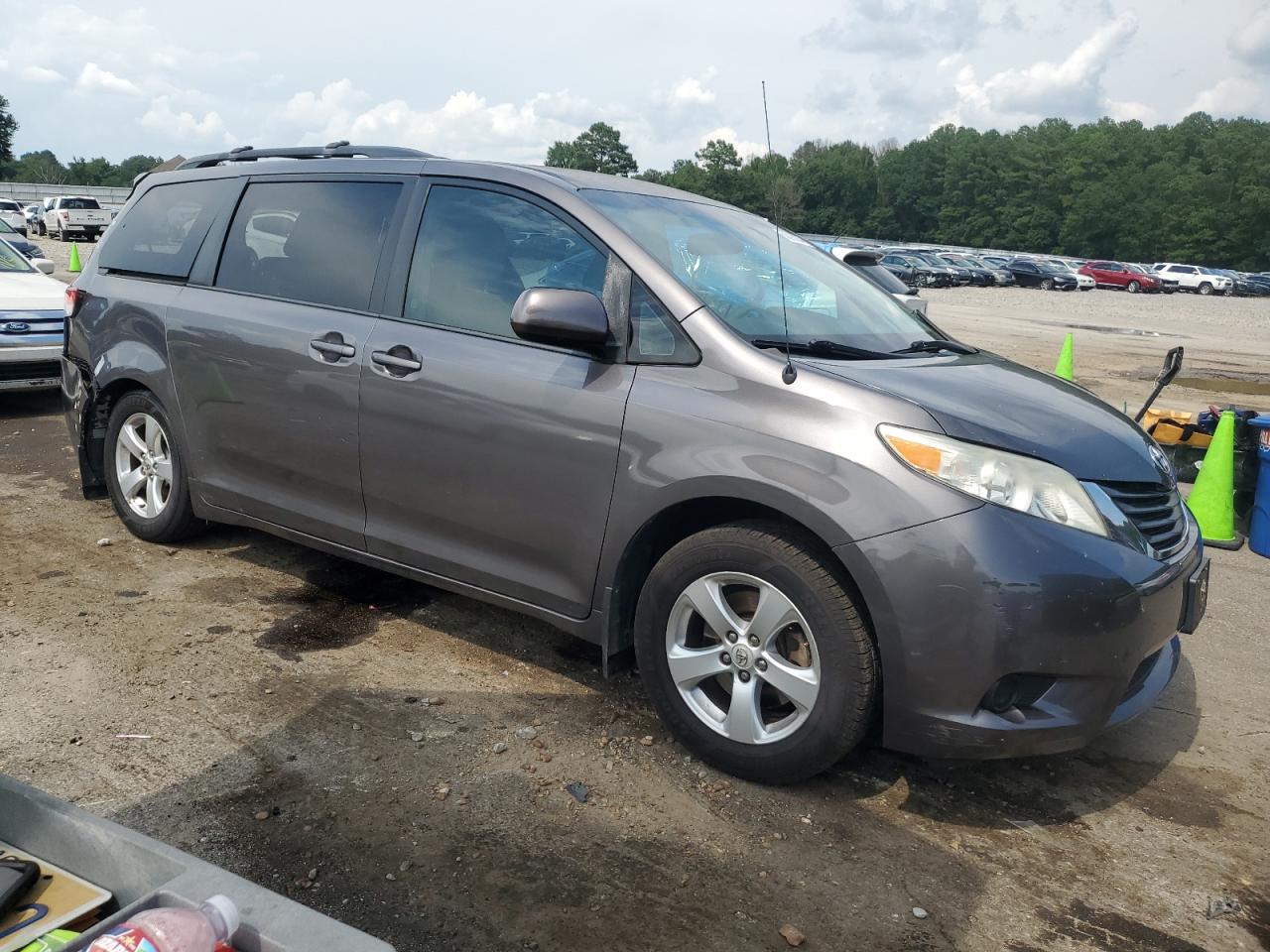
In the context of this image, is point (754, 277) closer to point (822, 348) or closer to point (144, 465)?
point (822, 348)

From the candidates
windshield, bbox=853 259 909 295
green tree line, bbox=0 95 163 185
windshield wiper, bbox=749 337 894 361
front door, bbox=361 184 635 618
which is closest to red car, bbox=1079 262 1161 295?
windshield, bbox=853 259 909 295

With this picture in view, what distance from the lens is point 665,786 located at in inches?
128

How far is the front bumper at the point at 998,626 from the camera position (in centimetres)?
283

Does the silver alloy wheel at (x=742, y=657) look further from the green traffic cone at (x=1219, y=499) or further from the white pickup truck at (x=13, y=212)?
the white pickup truck at (x=13, y=212)

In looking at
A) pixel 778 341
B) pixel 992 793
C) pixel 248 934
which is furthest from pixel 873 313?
pixel 248 934

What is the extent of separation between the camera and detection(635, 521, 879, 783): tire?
301 centimetres

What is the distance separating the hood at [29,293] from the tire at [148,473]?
395 cm

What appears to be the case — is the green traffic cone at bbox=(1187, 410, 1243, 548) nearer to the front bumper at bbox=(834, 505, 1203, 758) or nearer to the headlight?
the front bumper at bbox=(834, 505, 1203, 758)

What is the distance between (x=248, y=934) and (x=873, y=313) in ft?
10.6

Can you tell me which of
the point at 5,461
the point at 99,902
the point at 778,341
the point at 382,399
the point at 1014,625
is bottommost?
the point at 5,461

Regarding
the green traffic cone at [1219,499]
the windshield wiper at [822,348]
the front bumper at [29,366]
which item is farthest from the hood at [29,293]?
the green traffic cone at [1219,499]

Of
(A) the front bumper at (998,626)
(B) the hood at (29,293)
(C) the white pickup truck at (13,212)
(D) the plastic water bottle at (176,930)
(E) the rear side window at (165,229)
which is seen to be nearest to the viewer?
(D) the plastic water bottle at (176,930)

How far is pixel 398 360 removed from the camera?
389cm

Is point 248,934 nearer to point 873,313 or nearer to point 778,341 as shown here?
point 778,341
